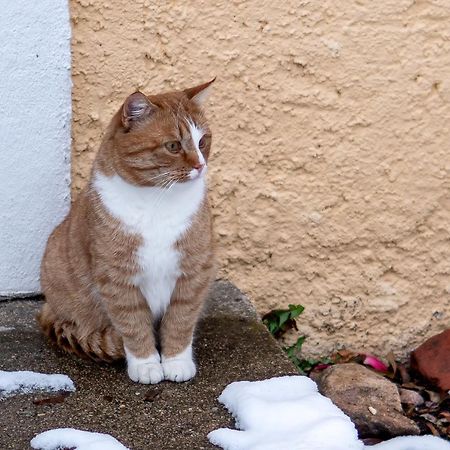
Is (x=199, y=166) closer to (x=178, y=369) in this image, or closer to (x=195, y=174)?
(x=195, y=174)

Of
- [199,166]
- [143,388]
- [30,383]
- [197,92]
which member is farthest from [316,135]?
[30,383]

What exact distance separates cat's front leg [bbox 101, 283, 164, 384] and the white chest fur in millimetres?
56

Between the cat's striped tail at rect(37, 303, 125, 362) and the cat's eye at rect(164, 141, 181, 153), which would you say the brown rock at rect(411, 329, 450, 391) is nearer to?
the cat's striped tail at rect(37, 303, 125, 362)

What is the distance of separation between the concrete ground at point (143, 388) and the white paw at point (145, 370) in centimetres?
2

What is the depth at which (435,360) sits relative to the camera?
3660 mm

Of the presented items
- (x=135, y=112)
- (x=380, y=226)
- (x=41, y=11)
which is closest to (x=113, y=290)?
(x=135, y=112)

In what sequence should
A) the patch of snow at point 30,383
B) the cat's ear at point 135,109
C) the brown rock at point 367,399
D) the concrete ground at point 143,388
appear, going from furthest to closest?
the brown rock at point 367,399
the patch of snow at point 30,383
the cat's ear at point 135,109
the concrete ground at point 143,388

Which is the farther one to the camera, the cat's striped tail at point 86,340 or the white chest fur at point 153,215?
the cat's striped tail at point 86,340

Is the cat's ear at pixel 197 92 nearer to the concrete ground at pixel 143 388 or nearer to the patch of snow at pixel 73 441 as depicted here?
the concrete ground at pixel 143 388

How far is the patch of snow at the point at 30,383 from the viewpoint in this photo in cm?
283

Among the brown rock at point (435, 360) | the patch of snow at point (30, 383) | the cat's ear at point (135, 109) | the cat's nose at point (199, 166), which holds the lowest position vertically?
the brown rock at point (435, 360)

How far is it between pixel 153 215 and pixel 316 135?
0.93m

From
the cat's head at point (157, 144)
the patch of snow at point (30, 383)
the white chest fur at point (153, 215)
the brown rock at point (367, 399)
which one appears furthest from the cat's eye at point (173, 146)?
the brown rock at point (367, 399)

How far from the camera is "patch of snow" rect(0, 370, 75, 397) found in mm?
2834
